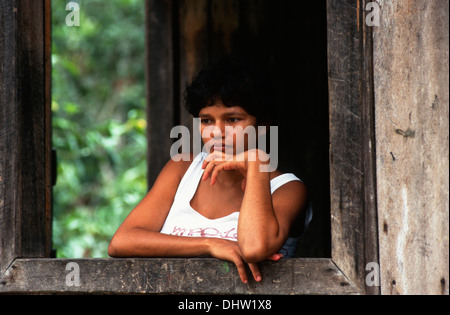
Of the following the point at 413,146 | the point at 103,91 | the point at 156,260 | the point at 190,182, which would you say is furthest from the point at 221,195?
the point at 103,91

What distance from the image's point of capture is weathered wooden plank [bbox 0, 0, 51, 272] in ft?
6.81

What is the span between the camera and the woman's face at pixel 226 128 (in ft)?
7.02

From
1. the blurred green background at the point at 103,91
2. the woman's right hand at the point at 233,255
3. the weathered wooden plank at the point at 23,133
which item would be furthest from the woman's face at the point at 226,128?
the blurred green background at the point at 103,91

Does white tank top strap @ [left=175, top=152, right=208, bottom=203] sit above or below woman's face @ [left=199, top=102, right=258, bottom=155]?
below

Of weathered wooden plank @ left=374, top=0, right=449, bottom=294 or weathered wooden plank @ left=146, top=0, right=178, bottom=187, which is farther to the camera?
weathered wooden plank @ left=146, top=0, right=178, bottom=187

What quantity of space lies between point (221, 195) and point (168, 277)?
0.52 meters

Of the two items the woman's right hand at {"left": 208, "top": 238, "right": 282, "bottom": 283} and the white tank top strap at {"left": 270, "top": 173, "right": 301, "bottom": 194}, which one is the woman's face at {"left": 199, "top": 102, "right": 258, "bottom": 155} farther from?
the woman's right hand at {"left": 208, "top": 238, "right": 282, "bottom": 283}

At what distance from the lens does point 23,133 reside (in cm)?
213

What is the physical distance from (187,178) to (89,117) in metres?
7.40

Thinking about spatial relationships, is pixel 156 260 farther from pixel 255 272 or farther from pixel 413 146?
pixel 413 146

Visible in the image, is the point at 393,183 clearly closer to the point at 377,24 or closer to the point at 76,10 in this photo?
the point at 377,24

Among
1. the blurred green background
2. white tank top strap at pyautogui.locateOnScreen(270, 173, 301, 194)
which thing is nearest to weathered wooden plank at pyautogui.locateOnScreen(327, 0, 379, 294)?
white tank top strap at pyautogui.locateOnScreen(270, 173, 301, 194)
